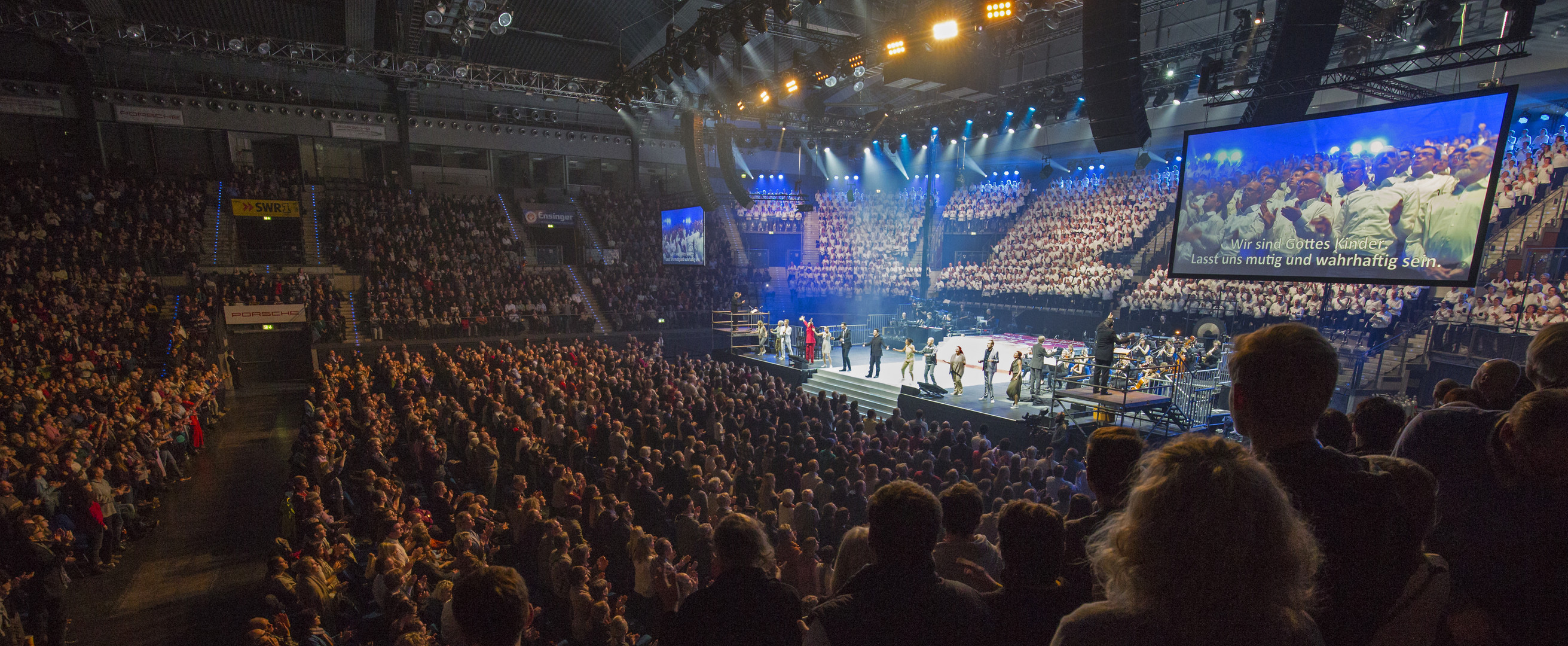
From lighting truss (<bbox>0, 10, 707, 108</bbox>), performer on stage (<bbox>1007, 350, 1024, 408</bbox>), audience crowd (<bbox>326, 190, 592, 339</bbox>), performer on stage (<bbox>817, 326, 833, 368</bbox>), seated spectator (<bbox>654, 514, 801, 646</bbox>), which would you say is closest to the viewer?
seated spectator (<bbox>654, 514, 801, 646</bbox>)

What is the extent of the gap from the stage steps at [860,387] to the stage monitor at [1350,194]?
20.8 ft

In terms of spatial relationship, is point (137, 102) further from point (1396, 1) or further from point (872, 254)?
point (1396, 1)

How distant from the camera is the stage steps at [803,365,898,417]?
14211 millimetres

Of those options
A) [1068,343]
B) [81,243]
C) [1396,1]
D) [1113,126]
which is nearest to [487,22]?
[81,243]

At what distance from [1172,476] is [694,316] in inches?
826

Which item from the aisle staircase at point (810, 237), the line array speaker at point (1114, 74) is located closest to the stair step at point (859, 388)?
the line array speaker at point (1114, 74)

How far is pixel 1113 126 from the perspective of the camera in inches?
416

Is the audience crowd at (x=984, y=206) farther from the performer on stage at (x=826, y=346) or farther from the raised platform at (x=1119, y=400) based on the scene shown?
the raised platform at (x=1119, y=400)

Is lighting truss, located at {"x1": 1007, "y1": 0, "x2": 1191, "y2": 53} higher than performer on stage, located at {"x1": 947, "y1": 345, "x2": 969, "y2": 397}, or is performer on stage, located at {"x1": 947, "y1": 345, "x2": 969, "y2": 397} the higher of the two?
lighting truss, located at {"x1": 1007, "y1": 0, "x2": 1191, "y2": 53}

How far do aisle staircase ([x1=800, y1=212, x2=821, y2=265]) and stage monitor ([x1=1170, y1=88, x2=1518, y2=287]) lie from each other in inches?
837

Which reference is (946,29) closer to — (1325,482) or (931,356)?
(931,356)

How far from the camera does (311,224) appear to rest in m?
21.4

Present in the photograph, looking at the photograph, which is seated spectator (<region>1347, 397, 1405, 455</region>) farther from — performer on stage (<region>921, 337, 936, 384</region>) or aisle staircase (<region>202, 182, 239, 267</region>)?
aisle staircase (<region>202, 182, 239, 267</region>)

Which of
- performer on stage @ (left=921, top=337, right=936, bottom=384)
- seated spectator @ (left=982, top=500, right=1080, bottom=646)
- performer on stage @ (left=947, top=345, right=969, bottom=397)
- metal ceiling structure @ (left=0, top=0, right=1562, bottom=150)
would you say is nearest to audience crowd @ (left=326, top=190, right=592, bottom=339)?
metal ceiling structure @ (left=0, top=0, right=1562, bottom=150)
